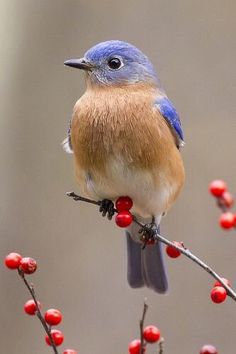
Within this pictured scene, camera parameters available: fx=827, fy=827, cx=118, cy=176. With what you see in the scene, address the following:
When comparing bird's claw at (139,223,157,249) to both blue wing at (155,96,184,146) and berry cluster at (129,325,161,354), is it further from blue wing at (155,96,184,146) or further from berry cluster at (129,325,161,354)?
berry cluster at (129,325,161,354)

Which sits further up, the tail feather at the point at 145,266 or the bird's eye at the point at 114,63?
the bird's eye at the point at 114,63

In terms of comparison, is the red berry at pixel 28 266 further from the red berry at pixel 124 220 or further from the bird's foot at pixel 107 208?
the bird's foot at pixel 107 208

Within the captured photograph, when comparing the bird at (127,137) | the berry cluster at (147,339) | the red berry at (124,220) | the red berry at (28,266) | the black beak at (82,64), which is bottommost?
the berry cluster at (147,339)

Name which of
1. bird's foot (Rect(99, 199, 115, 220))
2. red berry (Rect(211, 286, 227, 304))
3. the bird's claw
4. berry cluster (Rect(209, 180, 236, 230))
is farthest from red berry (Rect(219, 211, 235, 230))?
bird's foot (Rect(99, 199, 115, 220))

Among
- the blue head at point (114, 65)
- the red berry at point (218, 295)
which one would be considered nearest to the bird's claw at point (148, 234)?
the blue head at point (114, 65)

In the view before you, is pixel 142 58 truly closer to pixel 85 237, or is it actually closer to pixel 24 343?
pixel 85 237

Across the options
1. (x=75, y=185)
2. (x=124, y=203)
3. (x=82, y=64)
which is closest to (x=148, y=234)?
(x=124, y=203)

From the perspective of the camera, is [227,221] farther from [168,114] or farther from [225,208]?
[168,114]

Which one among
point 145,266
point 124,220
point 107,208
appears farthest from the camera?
point 145,266
